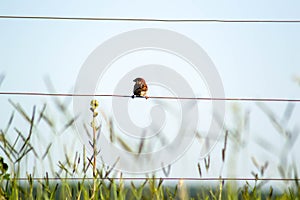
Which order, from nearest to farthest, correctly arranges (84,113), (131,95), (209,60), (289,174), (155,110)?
1. (289,174)
2. (84,113)
3. (155,110)
4. (209,60)
5. (131,95)

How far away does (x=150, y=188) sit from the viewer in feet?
4.05

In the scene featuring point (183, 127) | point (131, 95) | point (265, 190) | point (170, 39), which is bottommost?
point (265, 190)

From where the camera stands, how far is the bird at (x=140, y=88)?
2.69m

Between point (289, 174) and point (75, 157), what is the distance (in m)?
0.51

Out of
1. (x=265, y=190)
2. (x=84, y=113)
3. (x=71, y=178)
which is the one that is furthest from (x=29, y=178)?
(x=265, y=190)

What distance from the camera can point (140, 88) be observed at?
2.71 meters

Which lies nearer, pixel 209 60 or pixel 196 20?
pixel 209 60

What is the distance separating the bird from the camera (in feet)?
8.84

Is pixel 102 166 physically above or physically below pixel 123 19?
below

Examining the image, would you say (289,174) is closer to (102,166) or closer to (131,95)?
(102,166)

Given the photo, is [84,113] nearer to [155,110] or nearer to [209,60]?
[155,110]

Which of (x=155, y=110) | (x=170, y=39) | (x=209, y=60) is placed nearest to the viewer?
(x=155, y=110)

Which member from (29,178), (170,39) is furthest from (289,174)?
(170,39)

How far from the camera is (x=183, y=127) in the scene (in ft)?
4.30
